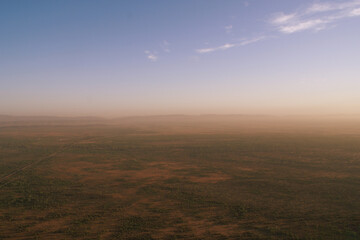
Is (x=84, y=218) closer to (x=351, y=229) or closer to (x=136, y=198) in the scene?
(x=136, y=198)

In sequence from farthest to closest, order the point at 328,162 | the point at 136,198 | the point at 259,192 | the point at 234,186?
the point at 328,162
the point at 234,186
the point at 259,192
the point at 136,198

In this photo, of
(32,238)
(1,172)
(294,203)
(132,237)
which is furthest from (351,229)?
(1,172)

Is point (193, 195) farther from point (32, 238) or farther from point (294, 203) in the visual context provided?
point (32, 238)

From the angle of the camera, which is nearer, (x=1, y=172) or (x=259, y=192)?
(x=259, y=192)

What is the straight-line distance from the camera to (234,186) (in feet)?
75.4

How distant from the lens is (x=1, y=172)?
28.7 m

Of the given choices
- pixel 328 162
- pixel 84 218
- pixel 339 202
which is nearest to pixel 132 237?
pixel 84 218

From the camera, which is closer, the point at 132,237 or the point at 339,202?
the point at 132,237

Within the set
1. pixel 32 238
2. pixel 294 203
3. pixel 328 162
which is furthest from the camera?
pixel 328 162

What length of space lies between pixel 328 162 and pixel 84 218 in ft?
119

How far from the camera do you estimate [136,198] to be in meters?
19.6

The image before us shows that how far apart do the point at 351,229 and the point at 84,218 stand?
18.7 m

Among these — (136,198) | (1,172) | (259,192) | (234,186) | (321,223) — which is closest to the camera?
(321,223)

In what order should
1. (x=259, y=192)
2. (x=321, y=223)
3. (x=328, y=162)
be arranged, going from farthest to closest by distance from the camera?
(x=328, y=162) → (x=259, y=192) → (x=321, y=223)
